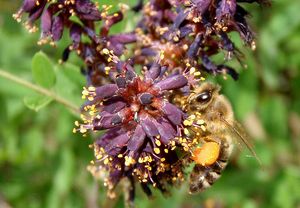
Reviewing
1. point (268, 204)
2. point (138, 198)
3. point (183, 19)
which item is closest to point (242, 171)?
point (268, 204)

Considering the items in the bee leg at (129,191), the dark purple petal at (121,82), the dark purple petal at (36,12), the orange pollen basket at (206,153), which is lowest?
the bee leg at (129,191)

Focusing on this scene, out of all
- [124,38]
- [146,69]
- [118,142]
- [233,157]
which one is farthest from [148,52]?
[233,157]

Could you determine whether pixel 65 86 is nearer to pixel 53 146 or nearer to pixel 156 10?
pixel 156 10

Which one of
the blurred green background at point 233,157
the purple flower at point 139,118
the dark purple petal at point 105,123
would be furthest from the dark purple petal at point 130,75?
the blurred green background at point 233,157

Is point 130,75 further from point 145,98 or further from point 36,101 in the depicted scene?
point 36,101

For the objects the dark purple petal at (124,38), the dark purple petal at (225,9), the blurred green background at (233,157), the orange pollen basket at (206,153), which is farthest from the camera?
the blurred green background at (233,157)

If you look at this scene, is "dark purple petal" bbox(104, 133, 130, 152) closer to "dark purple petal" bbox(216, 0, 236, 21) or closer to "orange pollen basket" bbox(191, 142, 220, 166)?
"orange pollen basket" bbox(191, 142, 220, 166)

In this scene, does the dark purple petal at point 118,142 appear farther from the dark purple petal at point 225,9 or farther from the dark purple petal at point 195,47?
the dark purple petal at point 225,9
